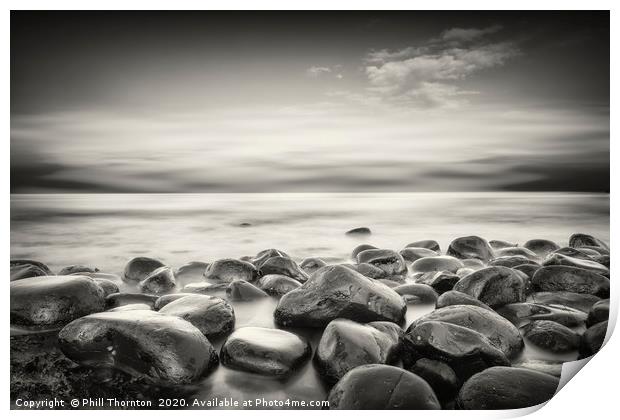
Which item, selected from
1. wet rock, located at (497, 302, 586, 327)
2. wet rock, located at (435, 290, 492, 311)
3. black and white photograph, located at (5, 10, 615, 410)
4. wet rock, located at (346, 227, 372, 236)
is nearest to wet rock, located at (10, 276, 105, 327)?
black and white photograph, located at (5, 10, 615, 410)

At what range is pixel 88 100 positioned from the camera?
287cm

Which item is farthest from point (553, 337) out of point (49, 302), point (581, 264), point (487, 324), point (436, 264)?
point (49, 302)

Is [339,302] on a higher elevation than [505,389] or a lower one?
higher

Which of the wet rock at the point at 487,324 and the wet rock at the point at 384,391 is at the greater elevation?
the wet rock at the point at 487,324

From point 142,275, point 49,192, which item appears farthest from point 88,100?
point 142,275

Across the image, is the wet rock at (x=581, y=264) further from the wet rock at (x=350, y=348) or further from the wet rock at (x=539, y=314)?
the wet rock at (x=350, y=348)

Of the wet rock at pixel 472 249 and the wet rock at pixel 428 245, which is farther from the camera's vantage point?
the wet rock at pixel 428 245

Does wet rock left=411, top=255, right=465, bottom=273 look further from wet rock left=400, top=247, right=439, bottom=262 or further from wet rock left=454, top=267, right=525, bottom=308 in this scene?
wet rock left=454, top=267, right=525, bottom=308

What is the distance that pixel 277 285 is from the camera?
2785 millimetres

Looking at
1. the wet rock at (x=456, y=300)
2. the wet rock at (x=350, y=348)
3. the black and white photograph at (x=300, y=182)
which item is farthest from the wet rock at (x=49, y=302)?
the wet rock at (x=456, y=300)

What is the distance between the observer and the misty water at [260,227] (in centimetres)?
234

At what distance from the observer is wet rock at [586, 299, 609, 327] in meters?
2.32

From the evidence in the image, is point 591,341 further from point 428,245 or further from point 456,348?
point 428,245

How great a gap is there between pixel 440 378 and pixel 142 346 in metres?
1.23
